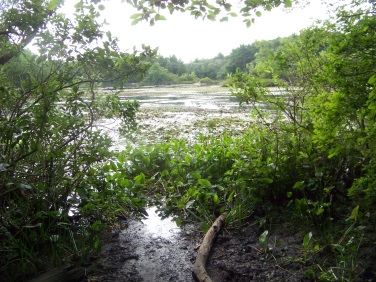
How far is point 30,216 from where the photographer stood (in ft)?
8.11

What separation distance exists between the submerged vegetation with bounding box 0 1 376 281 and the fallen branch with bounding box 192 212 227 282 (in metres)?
0.12

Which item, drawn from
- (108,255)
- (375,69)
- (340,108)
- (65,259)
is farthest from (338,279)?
(65,259)

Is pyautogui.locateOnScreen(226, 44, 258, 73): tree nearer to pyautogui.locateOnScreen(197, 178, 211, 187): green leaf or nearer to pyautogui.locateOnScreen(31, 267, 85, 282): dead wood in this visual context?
pyautogui.locateOnScreen(197, 178, 211, 187): green leaf

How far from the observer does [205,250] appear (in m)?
2.55

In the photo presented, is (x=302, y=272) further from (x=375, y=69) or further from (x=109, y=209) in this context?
(x=109, y=209)

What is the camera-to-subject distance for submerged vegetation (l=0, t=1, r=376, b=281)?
2.06 m

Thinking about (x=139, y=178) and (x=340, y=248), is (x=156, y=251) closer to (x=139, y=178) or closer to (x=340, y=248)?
(x=139, y=178)

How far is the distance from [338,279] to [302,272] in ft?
0.87

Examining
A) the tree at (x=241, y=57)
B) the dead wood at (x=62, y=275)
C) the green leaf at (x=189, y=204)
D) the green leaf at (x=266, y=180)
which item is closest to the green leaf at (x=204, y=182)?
the green leaf at (x=189, y=204)

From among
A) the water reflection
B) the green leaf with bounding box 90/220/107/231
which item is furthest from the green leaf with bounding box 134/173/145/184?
the green leaf with bounding box 90/220/107/231

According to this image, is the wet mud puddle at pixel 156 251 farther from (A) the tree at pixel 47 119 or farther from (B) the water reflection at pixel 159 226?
(A) the tree at pixel 47 119

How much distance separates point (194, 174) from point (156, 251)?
39.4 inches

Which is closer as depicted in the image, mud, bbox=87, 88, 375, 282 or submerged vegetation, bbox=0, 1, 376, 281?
submerged vegetation, bbox=0, 1, 376, 281

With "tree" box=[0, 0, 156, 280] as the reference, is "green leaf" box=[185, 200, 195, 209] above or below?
below
